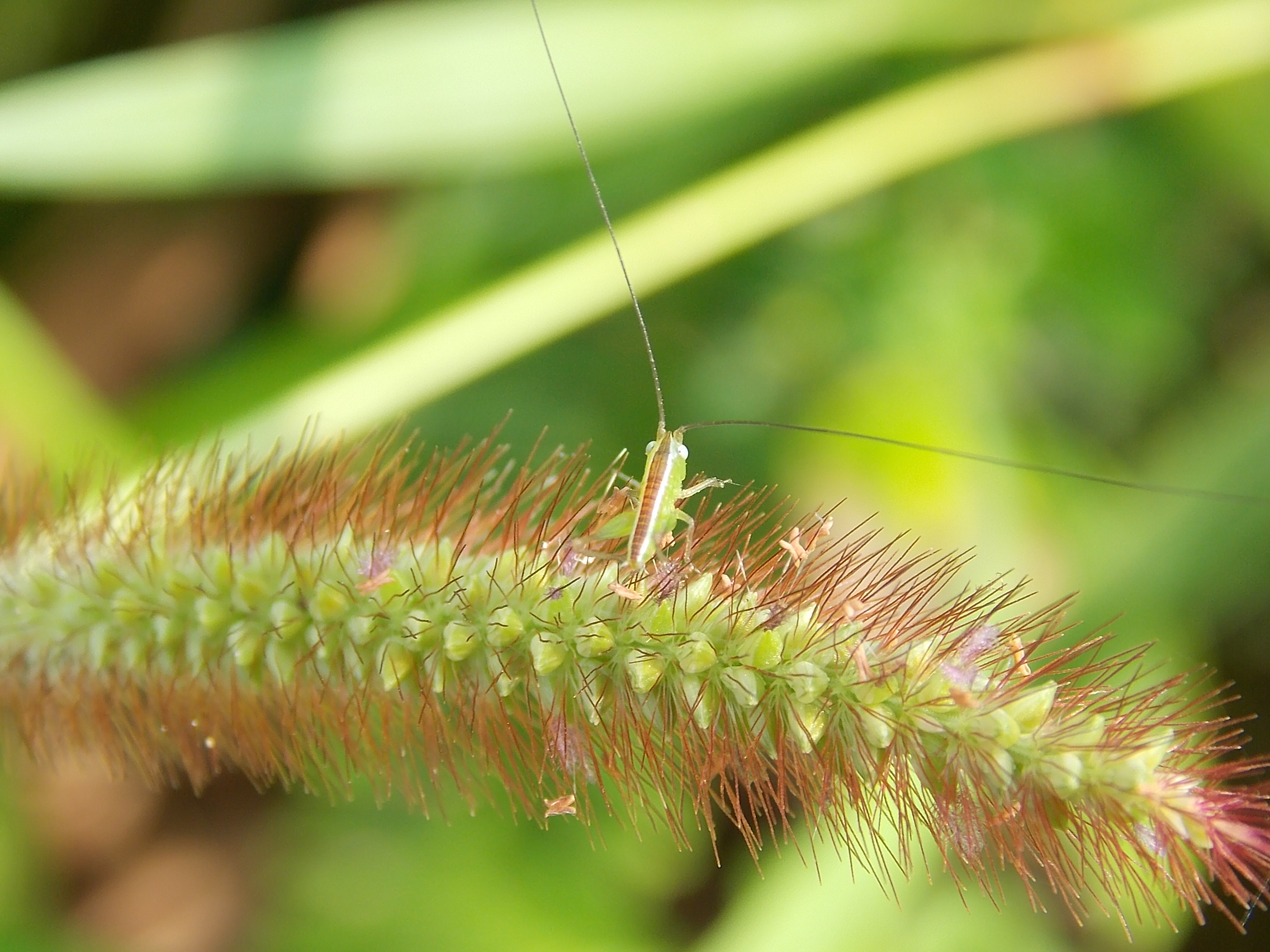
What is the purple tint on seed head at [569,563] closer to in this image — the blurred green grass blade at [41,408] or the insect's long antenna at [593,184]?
the insect's long antenna at [593,184]

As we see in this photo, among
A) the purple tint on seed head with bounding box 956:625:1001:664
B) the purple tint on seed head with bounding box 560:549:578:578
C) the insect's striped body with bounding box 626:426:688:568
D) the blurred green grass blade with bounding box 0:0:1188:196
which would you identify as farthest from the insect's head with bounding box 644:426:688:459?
the blurred green grass blade with bounding box 0:0:1188:196

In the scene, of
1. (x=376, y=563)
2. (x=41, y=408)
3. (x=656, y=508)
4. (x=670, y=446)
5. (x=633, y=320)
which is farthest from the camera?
(x=633, y=320)

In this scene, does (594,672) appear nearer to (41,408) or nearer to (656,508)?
(656,508)

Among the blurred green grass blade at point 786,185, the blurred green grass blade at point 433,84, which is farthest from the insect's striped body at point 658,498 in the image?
the blurred green grass blade at point 433,84

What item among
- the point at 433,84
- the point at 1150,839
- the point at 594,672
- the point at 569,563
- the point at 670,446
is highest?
the point at 433,84

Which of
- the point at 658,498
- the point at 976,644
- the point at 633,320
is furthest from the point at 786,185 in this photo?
the point at 976,644

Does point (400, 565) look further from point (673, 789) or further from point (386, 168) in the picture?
point (386, 168)

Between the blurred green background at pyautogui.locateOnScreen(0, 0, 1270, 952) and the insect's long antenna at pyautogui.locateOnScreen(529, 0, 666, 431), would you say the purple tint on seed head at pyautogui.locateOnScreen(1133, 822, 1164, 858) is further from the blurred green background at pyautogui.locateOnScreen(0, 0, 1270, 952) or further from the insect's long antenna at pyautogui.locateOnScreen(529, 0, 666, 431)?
the blurred green background at pyautogui.locateOnScreen(0, 0, 1270, 952)
